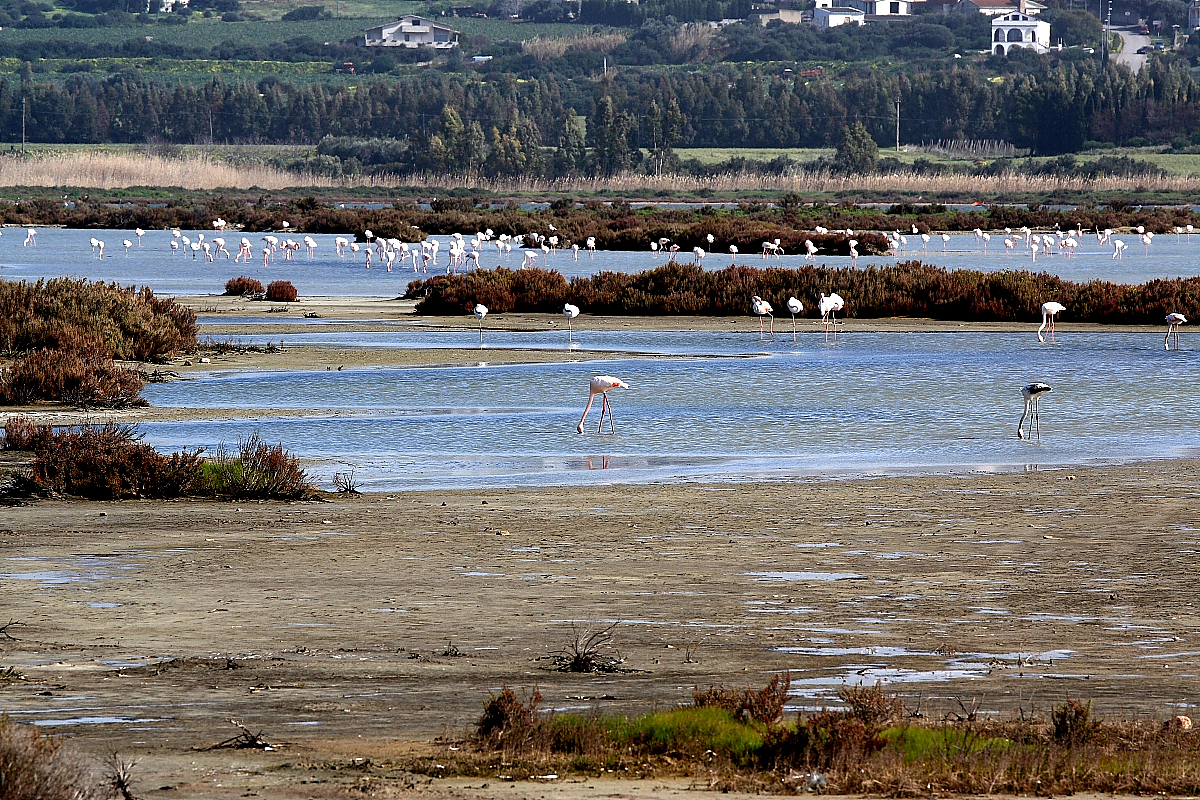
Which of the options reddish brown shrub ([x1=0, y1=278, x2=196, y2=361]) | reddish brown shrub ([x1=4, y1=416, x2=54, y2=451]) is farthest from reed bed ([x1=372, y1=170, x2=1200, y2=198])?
reddish brown shrub ([x1=4, y1=416, x2=54, y2=451])

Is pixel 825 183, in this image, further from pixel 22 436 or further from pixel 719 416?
pixel 22 436

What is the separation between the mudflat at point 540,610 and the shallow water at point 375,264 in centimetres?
2559

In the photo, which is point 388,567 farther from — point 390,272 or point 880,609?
point 390,272

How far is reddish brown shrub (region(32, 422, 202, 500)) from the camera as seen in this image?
469 inches

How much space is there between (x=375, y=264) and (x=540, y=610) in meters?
40.6

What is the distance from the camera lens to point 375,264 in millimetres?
48250

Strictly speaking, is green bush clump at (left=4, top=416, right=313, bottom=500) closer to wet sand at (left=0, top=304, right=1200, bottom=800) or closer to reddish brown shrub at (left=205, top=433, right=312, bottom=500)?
reddish brown shrub at (left=205, top=433, right=312, bottom=500)

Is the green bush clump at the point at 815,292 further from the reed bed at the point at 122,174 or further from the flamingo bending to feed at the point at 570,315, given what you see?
the reed bed at the point at 122,174

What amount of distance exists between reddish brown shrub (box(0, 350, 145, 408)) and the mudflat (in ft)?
20.0

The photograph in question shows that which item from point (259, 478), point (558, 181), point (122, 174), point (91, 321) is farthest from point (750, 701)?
point (558, 181)

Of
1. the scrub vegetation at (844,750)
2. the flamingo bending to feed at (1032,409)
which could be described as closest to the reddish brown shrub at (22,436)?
the flamingo bending to feed at (1032,409)

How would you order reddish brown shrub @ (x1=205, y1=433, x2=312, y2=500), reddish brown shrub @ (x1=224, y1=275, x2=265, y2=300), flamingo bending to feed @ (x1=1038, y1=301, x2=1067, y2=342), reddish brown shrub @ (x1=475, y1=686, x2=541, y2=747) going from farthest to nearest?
reddish brown shrub @ (x1=224, y1=275, x2=265, y2=300), flamingo bending to feed @ (x1=1038, y1=301, x2=1067, y2=342), reddish brown shrub @ (x1=205, y1=433, x2=312, y2=500), reddish brown shrub @ (x1=475, y1=686, x2=541, y2=747)

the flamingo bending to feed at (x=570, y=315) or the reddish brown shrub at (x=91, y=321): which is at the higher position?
the reddish brown shrub at (x=91, y=321)

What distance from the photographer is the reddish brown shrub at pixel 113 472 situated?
1191cm
